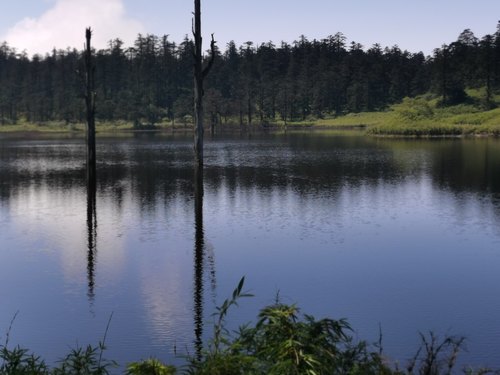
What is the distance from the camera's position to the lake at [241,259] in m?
14.9

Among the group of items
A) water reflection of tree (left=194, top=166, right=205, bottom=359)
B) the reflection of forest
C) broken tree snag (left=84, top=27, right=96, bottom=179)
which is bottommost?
water reflection of tree (left=194, top=166, right=205, bottom=359)

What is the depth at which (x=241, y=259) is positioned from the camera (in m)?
21.7

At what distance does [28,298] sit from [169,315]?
435 centimetres

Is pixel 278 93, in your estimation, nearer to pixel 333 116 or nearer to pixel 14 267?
pixel 333 116

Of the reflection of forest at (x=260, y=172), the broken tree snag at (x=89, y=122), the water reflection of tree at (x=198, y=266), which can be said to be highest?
the broken tree snag at (x=89, y=122)

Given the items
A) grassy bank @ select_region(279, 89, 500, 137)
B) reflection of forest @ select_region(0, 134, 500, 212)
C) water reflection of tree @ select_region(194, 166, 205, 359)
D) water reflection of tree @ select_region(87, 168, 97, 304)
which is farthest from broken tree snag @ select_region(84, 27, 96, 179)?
grassy bank @ select_region(279, 89, 500, 137)

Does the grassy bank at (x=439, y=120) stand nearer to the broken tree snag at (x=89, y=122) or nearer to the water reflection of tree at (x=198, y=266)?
the broken tree snag at (x=89, y=122)

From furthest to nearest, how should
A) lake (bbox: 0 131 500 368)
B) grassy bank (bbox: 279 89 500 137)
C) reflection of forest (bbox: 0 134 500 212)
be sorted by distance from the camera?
1. grassy bank (bbox: 279 89 500 137)
2. reflection of forest (bbox: 0 134 500 212)
3. lake (bbox: 0 131 500 368)

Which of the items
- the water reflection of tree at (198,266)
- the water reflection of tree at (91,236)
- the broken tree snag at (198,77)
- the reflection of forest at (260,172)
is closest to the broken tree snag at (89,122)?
the reflection of forest at (260,172)

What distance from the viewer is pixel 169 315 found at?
15.7m

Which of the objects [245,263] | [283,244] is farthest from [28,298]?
[283,244]

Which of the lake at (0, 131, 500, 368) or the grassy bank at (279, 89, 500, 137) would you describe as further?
the grassy bank at (279, 89, 500, 137)

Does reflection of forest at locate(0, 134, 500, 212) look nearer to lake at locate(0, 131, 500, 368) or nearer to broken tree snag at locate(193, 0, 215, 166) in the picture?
lake at locate(0, 131, 500, 368)

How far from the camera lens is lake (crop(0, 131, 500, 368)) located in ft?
48.9
